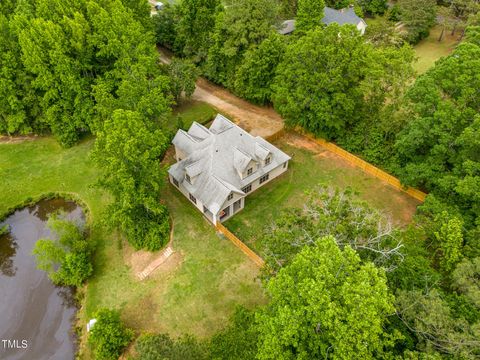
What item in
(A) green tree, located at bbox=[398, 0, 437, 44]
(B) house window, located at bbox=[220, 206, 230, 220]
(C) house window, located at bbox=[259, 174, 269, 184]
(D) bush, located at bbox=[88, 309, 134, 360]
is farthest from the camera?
(A) green tree, located at bbox=[398, 0, 437, 44]

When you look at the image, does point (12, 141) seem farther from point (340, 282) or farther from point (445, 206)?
point (445, 206)

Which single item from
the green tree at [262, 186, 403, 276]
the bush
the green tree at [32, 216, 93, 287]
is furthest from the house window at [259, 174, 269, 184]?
the bush

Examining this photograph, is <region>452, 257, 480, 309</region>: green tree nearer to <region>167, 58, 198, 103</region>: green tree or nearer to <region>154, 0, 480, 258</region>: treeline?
<region>154, 0, 480, 258</region>: treeline

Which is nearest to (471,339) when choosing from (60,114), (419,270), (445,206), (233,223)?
(419,270)

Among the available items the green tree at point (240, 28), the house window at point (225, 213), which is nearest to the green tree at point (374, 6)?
the green tree at point (240, 28)

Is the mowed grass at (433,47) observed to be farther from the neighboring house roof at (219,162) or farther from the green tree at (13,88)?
the green tree at (13,88)

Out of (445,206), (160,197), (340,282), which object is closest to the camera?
(340,282)
